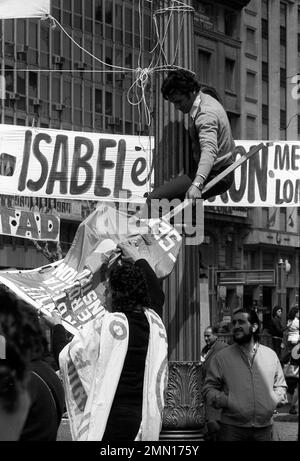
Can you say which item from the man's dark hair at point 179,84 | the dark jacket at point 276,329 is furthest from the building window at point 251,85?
→ the man's dark hair at point 179,84

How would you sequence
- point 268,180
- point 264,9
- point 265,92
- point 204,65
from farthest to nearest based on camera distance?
point 265,92, point 204,65, point 264,9, point 268,180

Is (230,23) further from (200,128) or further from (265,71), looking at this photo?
(200,128)

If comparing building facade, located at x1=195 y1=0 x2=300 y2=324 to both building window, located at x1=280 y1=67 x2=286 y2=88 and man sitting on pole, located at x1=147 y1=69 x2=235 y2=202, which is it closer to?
building window, located at x1=280 y1=67 x2=286 y2=88

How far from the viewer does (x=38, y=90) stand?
4925 cm

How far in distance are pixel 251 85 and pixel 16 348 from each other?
199 feet

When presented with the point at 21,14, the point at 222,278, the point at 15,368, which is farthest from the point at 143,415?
the point at 222,278

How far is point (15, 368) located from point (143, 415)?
6.18ft

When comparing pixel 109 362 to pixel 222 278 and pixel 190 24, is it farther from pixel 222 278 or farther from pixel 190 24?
pixel 222 278

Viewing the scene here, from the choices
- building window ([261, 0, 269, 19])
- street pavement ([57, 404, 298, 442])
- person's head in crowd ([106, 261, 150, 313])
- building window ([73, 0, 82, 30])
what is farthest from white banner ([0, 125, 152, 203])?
building window ([261, 0, 269, 19])

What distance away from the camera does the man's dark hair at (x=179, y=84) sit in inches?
292

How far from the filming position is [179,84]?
293 inches

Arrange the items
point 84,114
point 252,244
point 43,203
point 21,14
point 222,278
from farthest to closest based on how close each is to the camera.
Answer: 1. point 252,244
2. point 84,114
3. point 43,203
4. point 222,278
5. point 21,14

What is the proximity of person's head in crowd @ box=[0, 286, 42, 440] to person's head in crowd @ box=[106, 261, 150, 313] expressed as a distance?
71.5 inches

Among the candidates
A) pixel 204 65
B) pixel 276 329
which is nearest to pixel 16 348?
pixel 276 329
